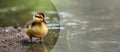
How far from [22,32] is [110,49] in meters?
0.39

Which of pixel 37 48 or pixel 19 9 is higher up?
pixel 19 9

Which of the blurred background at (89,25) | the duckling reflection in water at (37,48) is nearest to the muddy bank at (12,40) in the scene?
the duckling reflection in water at (37,48)

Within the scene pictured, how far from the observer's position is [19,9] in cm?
155

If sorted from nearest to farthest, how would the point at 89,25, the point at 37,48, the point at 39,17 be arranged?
1. the point at 39,17
2. the point at 37,48
3. the point at 89,25

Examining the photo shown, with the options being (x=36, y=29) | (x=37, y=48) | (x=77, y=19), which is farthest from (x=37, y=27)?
(x=77, y=19)

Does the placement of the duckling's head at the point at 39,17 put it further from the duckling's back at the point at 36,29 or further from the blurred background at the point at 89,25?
the blurred background at the point at 89,25

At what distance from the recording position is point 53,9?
156 cm

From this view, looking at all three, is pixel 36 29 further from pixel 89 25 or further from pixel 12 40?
pixel 89 25

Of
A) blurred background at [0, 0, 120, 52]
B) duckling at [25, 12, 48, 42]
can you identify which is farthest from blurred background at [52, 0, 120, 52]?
duckling at [25, 12, 48, 42]

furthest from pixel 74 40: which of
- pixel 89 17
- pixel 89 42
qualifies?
pixel 89 17

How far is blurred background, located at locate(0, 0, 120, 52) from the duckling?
0.07 metres

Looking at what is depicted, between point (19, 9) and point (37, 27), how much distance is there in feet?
0.54

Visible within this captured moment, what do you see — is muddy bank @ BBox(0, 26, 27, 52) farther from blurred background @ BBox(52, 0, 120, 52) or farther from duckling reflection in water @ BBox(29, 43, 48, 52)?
blurred background @ BBox(52, 0, 120, 52)

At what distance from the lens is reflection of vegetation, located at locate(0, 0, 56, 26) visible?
1533mm
